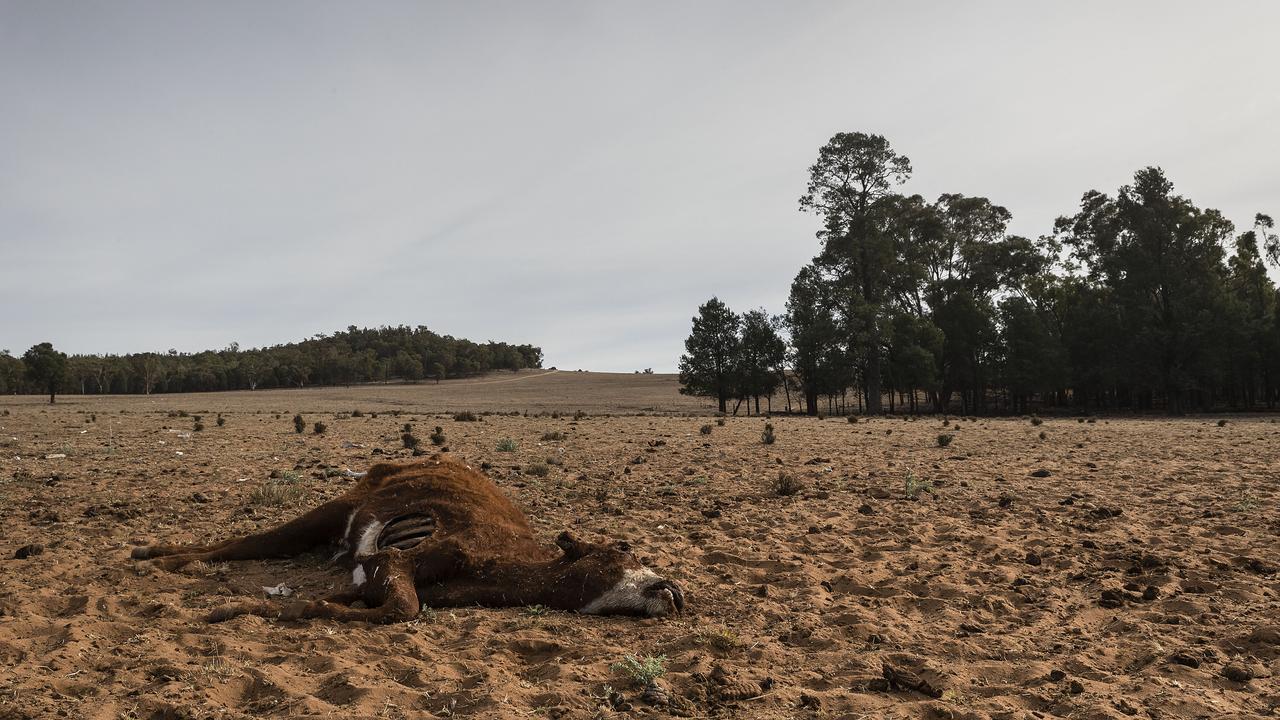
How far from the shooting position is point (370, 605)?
18.4 feet

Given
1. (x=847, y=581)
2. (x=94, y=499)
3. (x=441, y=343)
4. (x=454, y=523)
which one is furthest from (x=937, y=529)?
(x=441, y=343)

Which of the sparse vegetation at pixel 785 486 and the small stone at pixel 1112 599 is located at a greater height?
the sparse vegetation at pixel 785 486

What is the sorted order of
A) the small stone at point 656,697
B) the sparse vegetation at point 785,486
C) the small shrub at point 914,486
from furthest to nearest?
the sparse vegetation at point 785,486, the small shrub at point 914,486, the small stone at point 656,697

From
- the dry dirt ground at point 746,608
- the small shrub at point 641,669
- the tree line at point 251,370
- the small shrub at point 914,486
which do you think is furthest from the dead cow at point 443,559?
the tree line at point 251,370

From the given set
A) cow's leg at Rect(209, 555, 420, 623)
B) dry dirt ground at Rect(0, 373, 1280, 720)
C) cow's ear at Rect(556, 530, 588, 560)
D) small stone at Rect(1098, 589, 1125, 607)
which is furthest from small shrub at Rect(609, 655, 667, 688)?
small stone at Rect(1098, 589, 1125, 607)

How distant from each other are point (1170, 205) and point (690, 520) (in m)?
51.1

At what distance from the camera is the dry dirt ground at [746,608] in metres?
4.14

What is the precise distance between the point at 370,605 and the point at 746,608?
3068 mm

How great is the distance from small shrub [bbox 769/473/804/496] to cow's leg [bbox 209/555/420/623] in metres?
6.64

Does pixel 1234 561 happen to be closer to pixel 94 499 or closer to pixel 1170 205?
pixel 94 499

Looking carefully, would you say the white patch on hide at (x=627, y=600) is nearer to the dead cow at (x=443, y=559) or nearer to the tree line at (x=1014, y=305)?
the dead cow at (x=443, y=559)

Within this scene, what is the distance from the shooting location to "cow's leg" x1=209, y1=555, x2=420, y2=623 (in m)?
5.38

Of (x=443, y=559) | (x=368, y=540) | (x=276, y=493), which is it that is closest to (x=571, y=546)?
(x=443, y=559)

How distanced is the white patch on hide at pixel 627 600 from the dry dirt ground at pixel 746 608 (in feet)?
0.46
